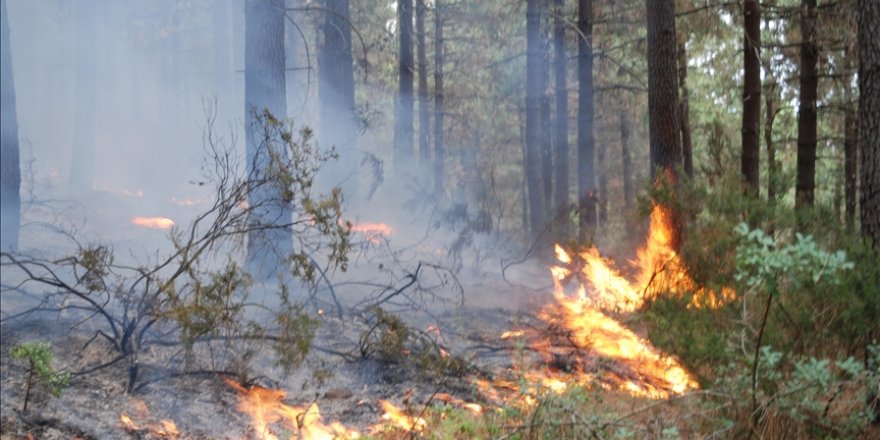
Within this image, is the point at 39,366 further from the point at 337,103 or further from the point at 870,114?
the point at 337,103

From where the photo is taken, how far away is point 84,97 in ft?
80.5

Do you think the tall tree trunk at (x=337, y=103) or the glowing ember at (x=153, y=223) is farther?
the tall tree trunk at (x=337, y=103)

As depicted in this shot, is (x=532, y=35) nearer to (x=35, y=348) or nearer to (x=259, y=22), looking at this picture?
(x=259, y=22)

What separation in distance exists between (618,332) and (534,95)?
472 inches

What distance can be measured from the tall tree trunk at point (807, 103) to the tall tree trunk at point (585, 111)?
16.5 feet

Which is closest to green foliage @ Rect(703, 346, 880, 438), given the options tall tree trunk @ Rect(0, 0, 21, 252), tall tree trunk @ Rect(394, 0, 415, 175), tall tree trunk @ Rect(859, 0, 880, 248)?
tall tree trunk @ Rect(859, 0, 880, 248)

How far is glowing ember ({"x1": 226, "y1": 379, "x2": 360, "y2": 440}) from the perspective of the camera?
661 centimetres

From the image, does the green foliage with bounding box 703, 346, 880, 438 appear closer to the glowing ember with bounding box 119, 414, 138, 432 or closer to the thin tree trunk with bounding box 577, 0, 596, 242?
the glowing ember with bounding box 119, 414, 138, 432

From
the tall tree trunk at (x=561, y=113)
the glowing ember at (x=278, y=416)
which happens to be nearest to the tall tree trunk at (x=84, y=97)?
the tall tree trunk at (x=561, y=113)

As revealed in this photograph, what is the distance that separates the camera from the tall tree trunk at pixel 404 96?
23.6m

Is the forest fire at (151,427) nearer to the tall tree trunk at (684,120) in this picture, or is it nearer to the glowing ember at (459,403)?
the glowing ember at (459,403)

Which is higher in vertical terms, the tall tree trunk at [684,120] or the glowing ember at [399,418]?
the tall tree trunk at [684,120]

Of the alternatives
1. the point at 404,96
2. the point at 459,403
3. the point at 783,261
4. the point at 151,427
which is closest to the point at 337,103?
the point at 404,96

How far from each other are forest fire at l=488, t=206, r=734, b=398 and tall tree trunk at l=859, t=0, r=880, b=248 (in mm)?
1423
